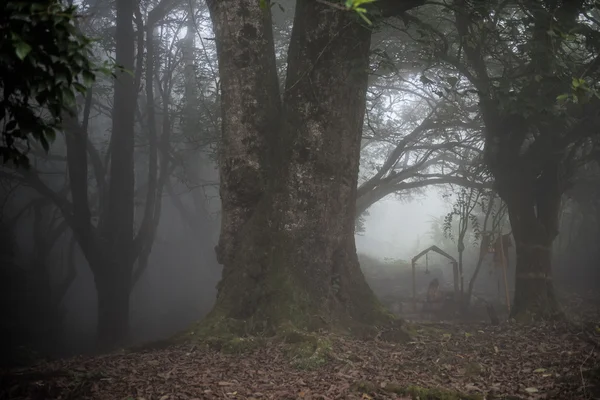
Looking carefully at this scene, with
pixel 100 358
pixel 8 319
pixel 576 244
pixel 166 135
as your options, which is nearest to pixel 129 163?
pixel 166 135

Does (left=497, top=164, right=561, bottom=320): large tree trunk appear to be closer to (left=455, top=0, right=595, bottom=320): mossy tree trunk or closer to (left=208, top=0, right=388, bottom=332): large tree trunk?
(left=455, top=0, right=595, bottom=320): mossy tree trunk

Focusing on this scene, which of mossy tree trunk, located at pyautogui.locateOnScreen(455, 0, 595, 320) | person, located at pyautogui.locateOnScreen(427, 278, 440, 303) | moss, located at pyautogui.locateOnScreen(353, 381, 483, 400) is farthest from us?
person, located at pyautogui.locateOnScreen(427, 278, 440, 303)

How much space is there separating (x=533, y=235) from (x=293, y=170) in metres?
5.02

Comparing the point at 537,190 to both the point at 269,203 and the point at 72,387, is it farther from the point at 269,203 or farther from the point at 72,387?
the point at 72,387

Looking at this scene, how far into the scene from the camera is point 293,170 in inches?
234

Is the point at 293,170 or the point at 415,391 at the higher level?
the point at 293,170

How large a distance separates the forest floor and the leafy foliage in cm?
216

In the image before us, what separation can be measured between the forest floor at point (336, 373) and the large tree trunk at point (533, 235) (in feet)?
7.57

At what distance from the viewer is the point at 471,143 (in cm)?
1221

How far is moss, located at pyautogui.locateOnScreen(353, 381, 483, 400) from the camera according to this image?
3.76 meters

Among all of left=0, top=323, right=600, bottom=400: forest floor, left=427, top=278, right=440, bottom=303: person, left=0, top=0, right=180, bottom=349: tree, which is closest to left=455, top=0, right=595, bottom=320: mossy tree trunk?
left=0, top=323, right=600, bottom=400: forest floor

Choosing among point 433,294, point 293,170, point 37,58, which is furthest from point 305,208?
point 433,294

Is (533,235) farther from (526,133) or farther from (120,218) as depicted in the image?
(120,218)

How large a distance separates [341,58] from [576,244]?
15335 mm
